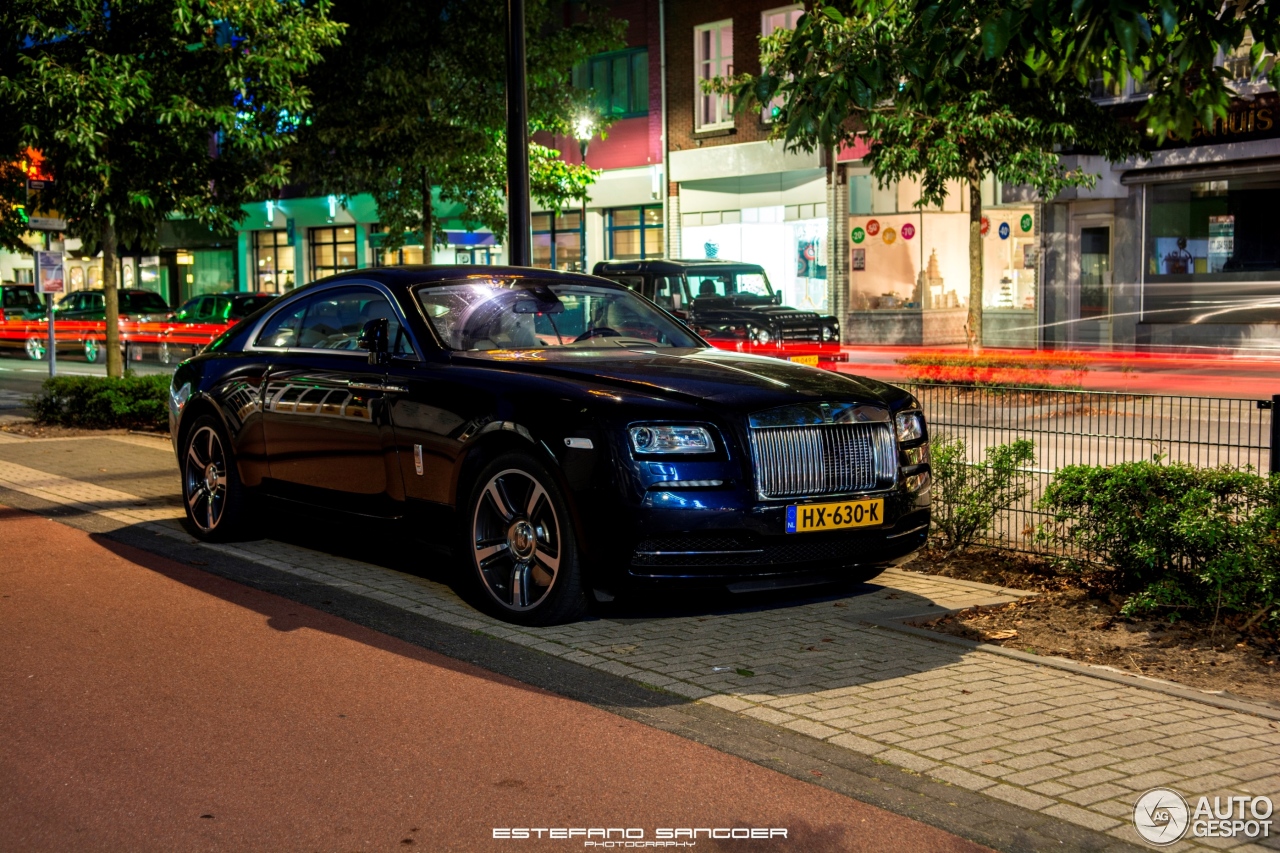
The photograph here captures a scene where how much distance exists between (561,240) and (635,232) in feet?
8.83

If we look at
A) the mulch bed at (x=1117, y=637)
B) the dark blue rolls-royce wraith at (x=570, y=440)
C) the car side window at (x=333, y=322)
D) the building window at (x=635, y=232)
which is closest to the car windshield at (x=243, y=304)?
the building window at (x=635, y=232)

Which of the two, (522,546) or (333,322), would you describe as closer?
(522,546)

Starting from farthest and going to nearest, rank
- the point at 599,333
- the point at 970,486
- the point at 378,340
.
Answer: the point at 970,486 → the point at 599,333 → the point at 378,340

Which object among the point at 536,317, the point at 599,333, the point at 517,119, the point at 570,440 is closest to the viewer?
the point at 570,440

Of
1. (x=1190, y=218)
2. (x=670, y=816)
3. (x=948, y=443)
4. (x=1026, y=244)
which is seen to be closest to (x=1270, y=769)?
(x=670, y=816)

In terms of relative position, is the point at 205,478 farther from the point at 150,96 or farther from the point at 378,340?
the point at 150,96

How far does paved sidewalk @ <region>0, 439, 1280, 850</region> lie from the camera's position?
15.0ft

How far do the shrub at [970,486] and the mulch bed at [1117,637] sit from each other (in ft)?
1.53

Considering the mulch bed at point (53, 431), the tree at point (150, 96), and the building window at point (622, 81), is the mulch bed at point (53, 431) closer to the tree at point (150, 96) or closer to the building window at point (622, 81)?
the tree at point (150, 96)

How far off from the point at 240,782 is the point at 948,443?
490 centimetres

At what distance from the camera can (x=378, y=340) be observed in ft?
24.6

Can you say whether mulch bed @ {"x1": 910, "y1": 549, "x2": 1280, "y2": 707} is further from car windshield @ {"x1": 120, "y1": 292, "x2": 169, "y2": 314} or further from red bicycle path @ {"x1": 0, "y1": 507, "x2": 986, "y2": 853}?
car windshield @ {"x1": 120, "y1": 292, "x2": 169, "y2": 314}

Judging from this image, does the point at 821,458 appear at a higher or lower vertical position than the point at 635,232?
lower

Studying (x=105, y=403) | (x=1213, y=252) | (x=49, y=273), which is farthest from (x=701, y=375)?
(x=1213, y=252)
